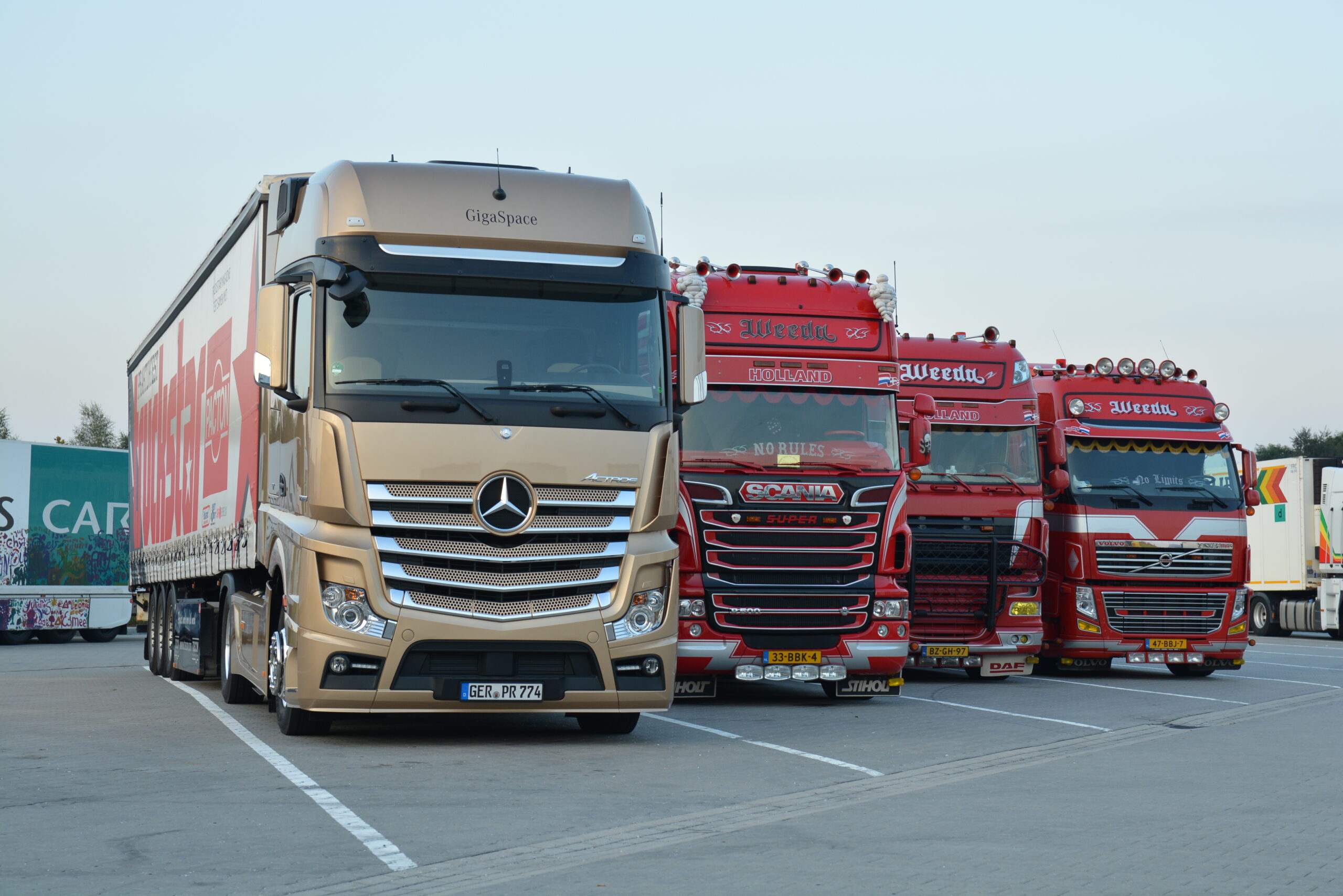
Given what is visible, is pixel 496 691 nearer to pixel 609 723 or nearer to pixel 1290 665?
pixel 609 723

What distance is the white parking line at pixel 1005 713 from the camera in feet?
45.7

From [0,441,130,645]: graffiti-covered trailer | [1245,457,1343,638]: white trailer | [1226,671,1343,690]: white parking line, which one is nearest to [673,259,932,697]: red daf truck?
[1226,671,1343,690]: white parking line

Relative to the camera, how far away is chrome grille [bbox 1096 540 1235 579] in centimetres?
1962

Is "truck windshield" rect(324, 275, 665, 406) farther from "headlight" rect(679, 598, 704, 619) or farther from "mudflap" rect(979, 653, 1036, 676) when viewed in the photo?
"mudflap" rect(979, 653, 1036, 676)

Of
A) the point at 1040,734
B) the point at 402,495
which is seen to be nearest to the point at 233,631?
the point at 402,495

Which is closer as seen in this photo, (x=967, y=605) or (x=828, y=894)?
(x=828, y=894)

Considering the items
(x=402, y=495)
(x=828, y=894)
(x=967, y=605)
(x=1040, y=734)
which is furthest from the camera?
(x=967, y=605)

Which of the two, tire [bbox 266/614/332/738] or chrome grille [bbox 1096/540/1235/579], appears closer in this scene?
tire [bbox 266/614/332/738]

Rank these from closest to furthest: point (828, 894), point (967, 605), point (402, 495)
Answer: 1. point (828, 894)
2. point (402, 495)
3. point (967, 605)

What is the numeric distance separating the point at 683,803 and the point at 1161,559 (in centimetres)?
1254

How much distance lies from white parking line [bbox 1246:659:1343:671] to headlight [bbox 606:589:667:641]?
15.2 m

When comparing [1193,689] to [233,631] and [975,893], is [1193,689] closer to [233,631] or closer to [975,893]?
[233,631]

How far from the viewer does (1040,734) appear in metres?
13.0

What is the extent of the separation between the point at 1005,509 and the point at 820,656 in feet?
13.9
